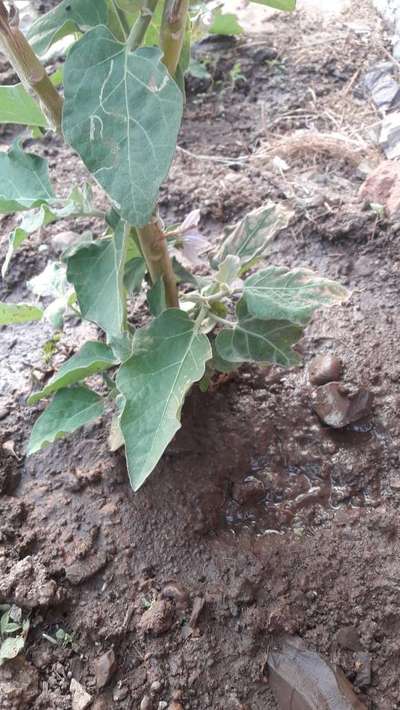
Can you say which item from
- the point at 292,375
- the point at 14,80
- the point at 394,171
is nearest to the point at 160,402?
the point at 292,375

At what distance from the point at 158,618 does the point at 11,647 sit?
26 centimetres

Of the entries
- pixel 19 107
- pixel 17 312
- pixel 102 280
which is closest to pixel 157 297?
pixel 102 280

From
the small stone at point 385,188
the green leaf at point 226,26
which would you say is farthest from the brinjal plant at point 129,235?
the green leaf at point 226,26

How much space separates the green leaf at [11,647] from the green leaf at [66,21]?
96 cm

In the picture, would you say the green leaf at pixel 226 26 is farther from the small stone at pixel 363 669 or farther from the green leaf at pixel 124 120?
the small stone at pixel 363 669

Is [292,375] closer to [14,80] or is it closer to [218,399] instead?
[218,399]

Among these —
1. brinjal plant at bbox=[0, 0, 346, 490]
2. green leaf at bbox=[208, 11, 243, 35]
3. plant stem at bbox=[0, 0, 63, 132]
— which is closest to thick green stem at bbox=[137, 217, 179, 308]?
brinjal plant at bbox=[0, 0, 346, 490]

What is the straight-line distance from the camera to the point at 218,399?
1422 mm

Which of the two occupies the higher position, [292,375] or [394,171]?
[394,171]

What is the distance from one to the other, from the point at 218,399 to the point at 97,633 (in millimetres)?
548

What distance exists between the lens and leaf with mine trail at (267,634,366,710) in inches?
40.0

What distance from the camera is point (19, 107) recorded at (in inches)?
40.5

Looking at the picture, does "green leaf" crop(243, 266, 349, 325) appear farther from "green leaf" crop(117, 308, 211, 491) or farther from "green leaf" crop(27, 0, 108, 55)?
"green leaf" crop(27, 0, 108, 55)

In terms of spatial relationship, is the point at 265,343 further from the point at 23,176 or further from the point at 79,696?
the point at 79,696
